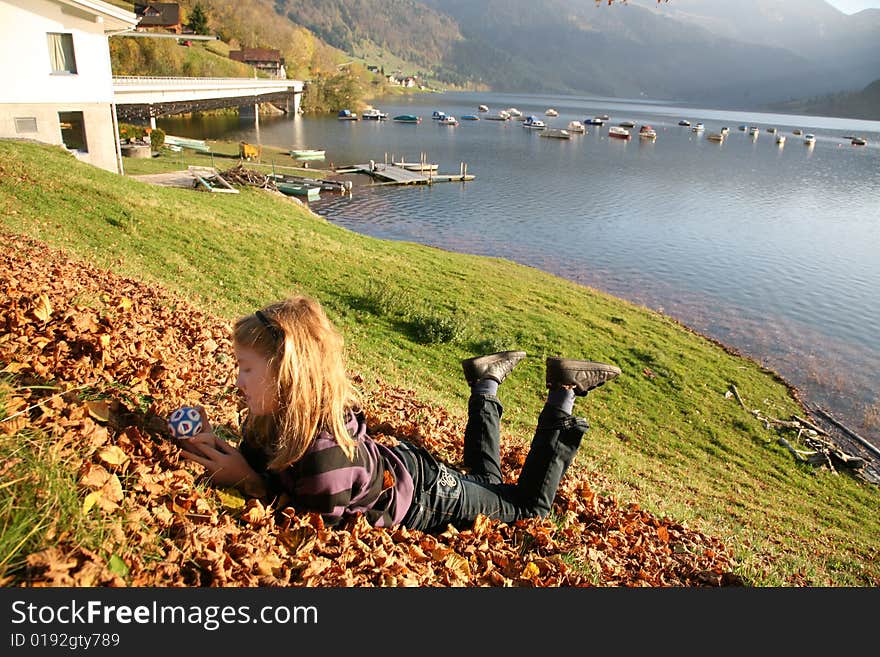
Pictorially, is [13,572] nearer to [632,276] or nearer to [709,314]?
[709,314]

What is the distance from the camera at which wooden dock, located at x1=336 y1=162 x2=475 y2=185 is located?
52.4 m

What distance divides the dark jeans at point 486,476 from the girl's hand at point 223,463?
114 centimetres

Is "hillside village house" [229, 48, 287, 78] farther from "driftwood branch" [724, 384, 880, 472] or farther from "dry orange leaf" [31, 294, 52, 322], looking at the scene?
"dry orange leaf" [31, 294, 52, 322]

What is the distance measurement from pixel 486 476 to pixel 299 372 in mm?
2484

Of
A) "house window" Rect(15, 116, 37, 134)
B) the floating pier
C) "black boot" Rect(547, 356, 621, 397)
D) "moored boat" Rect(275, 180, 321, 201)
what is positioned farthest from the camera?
the floating pier

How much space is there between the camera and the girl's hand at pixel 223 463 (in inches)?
150

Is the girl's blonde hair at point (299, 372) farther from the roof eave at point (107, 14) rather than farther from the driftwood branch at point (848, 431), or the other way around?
the roof eave at point (107, 14)

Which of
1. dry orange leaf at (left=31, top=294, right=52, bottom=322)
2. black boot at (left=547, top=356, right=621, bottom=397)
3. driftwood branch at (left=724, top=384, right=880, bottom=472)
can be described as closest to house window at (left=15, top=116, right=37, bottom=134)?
dry orange leaf at (left=31, top=294, right=52, bottom=322)

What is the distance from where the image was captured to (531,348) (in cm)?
1528

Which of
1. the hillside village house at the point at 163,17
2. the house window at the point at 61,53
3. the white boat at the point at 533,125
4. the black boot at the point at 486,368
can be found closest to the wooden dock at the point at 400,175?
the house window at the point at 61,53

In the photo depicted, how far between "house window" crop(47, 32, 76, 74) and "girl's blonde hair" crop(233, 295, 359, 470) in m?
29.9

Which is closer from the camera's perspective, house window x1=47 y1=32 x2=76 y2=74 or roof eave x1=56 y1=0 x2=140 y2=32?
roof eave x1=56 y1=0 x2=140 y2=32

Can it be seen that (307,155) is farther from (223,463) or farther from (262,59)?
(262,59)

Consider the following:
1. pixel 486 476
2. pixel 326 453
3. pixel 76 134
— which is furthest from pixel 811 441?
pixel 76 134
